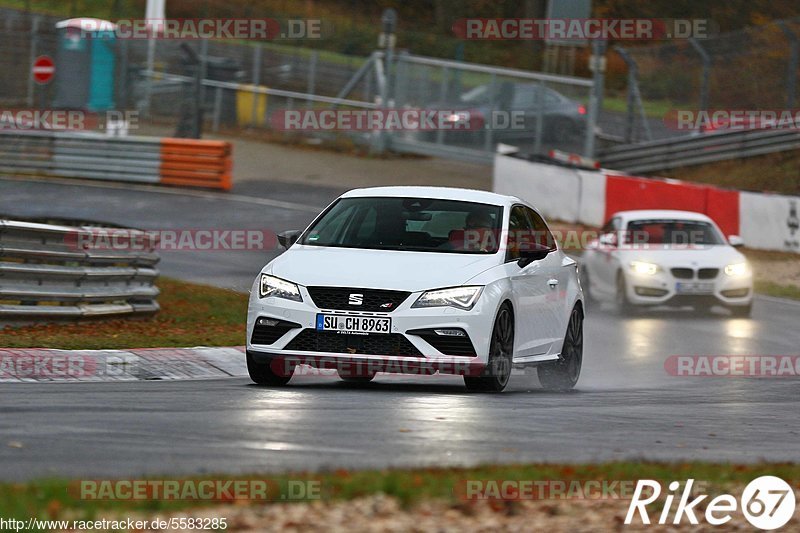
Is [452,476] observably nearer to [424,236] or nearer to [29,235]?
[424,236]

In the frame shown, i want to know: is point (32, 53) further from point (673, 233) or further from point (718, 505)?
point (718, 505)

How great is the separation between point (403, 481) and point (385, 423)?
83.9 inches

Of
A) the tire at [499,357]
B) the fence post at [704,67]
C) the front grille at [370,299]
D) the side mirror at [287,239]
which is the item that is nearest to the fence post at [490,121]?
the fence post at [704,67]

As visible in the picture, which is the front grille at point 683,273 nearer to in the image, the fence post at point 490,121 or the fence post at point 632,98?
the fence post at point 632,98

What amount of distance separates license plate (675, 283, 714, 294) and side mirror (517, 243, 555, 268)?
27.0 feet

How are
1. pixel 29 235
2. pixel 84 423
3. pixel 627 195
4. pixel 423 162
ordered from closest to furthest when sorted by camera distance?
pixel 84 423
pixel 29 235
pixel 627 195
pixel 423 162

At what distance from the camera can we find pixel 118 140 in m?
31.2

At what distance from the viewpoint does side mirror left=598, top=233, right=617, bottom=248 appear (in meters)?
20.2

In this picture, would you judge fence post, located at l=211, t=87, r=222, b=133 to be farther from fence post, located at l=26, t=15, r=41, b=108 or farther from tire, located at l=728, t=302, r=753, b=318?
tire, located at l=728, t=302, r=753, b=318

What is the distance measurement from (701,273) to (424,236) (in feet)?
28.9

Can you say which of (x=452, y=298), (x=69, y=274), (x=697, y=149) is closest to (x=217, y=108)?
(x=697, y=149)

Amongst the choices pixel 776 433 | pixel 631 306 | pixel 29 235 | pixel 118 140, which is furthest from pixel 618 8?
pixel 776 433

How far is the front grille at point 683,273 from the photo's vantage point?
19.4 meters

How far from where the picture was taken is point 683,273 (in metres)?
19.4
